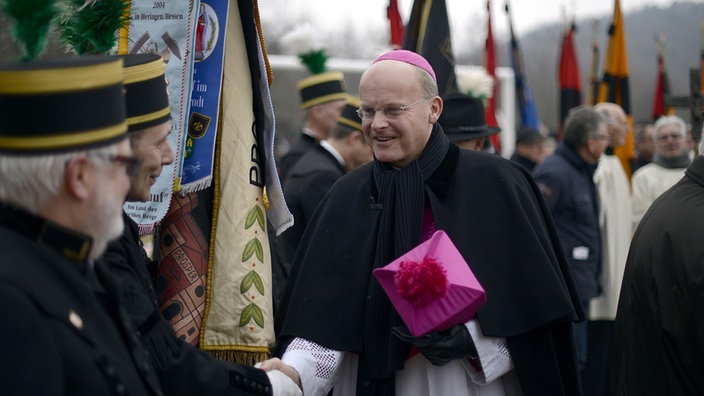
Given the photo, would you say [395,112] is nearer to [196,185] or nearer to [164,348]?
[196,185]

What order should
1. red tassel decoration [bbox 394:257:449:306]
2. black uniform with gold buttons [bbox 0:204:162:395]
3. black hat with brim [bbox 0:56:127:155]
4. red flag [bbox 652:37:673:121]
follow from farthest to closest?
red flag [bbox 652:37:673:121] < red tassel decoration [bbox 394:257:449:306] < black hat with brim [bbox 0:56:127:155] < black uniform with gold buttons [bbox 0:204:162:395]

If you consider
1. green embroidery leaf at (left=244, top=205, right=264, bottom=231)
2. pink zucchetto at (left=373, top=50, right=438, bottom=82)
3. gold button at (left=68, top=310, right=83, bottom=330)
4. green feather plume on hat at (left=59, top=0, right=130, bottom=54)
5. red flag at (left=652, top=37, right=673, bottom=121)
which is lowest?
red flag at (left=652, top=37, right=673, bottom=121)

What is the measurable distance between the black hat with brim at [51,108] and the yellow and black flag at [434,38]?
12.6 ft

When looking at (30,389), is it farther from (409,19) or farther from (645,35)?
(645,35)

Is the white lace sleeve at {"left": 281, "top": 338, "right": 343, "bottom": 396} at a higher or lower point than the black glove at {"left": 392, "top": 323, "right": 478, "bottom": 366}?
lower

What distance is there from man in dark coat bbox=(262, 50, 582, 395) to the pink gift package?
202mm

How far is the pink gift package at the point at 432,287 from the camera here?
10.4ft

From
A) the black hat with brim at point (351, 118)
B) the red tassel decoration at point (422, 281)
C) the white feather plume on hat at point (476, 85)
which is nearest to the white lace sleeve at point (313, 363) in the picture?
the red tassel decoration at point (422, 281)

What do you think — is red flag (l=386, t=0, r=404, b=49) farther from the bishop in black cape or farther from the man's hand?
the man's hand

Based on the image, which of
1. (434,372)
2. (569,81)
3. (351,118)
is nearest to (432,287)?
(434,372)

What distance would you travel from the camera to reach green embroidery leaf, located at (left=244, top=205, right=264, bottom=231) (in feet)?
12.0

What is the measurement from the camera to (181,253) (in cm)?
357

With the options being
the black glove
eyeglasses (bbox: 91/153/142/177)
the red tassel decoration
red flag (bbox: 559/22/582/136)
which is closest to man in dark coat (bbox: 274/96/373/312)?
the black glove

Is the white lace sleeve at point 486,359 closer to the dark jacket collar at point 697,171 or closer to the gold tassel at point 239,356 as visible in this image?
the gold tassel at point 239,356
